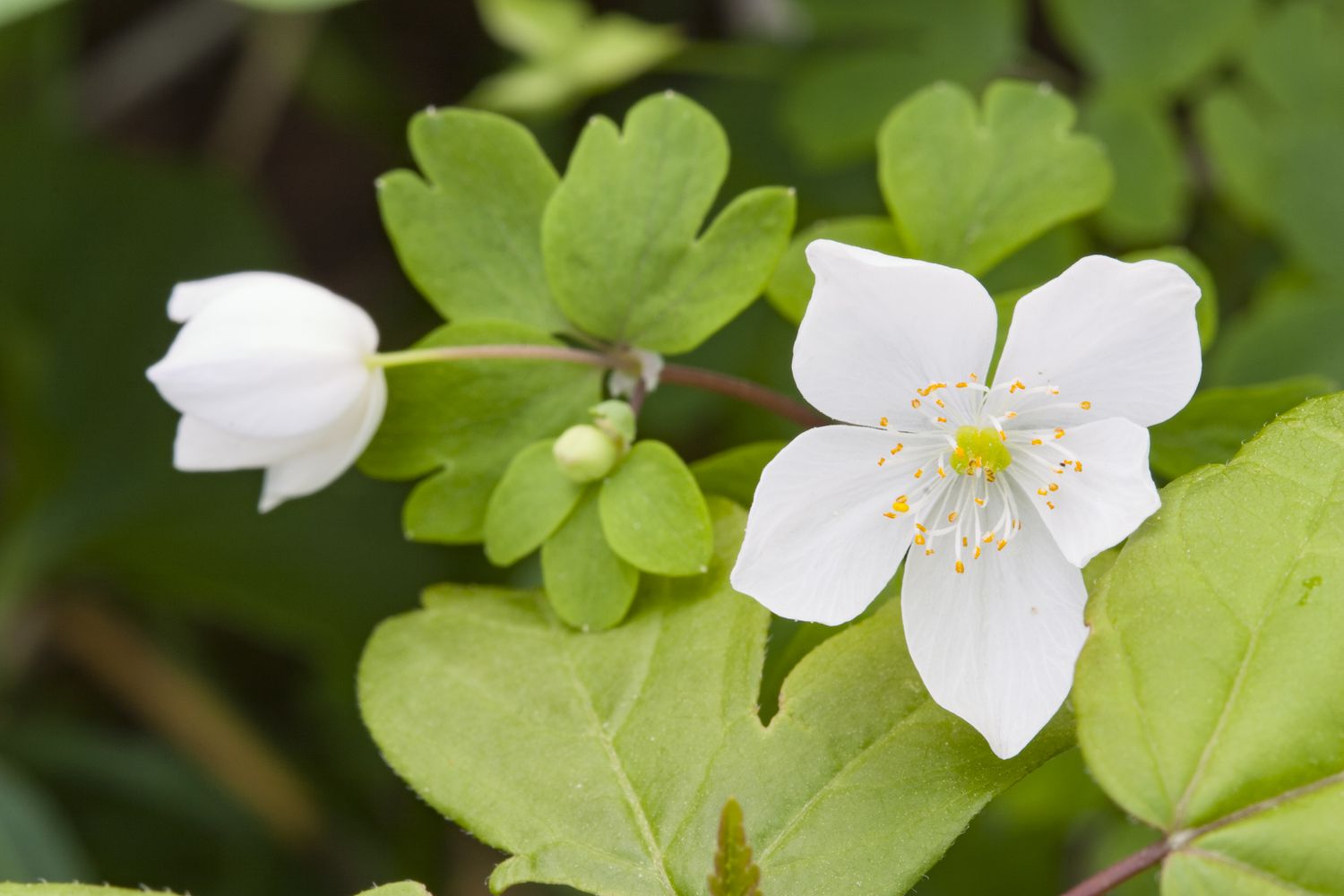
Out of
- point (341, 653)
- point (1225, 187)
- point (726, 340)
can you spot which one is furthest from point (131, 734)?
point (1225, 187)

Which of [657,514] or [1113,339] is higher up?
[1113,339]

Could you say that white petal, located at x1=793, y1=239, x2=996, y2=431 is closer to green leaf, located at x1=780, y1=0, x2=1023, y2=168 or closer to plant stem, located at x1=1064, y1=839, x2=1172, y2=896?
plant stem, located at x1=1064, y1=839, x2=1172, y2=896

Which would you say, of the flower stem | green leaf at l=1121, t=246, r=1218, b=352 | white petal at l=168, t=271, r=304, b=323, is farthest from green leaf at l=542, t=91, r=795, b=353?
green leaf at l=1121, t=246, r=1218, b=352

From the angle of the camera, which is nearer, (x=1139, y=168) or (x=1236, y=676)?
(x=1236, y=676)

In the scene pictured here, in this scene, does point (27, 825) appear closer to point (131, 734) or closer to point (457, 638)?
point (131, 734)

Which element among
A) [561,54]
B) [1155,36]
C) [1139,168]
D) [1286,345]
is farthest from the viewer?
[561,54]

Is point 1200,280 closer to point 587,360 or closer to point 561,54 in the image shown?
point 587,360

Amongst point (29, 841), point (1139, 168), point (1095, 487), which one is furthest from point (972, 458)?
point (29, 841)
